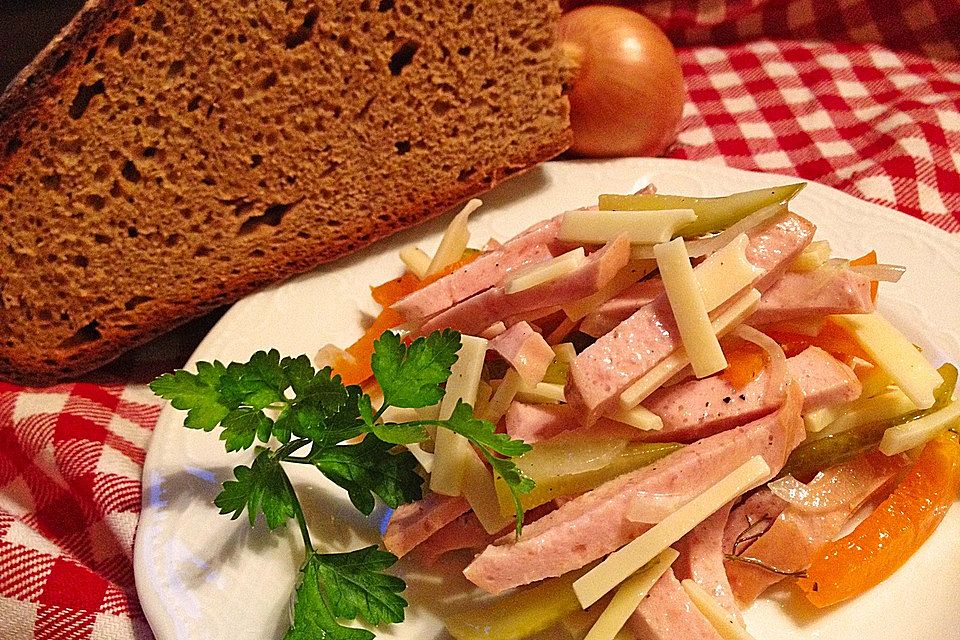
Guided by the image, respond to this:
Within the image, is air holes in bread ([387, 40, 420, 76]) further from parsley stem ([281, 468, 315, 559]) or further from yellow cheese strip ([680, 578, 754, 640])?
yellow cheese strip ([680, 578, 754, 640])

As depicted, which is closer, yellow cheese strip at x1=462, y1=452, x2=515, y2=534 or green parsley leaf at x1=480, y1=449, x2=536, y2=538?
green parsley leaf at x1=480, y1=449, x2=536, y2=538

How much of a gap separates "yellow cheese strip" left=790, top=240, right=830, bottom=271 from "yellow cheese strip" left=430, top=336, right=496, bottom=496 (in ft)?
2.53

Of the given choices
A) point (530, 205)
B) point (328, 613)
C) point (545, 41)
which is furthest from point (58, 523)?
point (545, 41)

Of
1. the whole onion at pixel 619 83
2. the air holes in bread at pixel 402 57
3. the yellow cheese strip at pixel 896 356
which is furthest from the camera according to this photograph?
the whole onion at pixel 619 83

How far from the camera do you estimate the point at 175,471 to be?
6.67ft

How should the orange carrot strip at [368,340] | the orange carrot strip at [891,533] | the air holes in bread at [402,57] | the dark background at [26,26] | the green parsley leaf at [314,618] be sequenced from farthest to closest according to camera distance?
the air holes in bread at [402,57] → the dark background at [26,26] → the orange carrot strip at [368,340] → the orange carrot strip at [891,533] → the green parsley leaf at [314,618]

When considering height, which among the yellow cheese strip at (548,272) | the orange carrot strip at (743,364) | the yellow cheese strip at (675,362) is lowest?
the orange carrot strip at (743,364)

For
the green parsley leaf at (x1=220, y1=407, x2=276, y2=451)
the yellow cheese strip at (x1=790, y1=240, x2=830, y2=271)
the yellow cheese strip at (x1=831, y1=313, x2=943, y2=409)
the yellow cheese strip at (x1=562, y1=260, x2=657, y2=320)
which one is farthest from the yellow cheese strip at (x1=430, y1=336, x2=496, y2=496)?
the yellow cheese strip at (x1=831, y1=313, x2=943, y2=409)

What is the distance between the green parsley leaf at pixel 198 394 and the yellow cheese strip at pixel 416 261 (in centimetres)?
86

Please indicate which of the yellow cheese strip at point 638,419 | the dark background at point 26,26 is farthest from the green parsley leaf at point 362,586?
the dark background at point 26,26

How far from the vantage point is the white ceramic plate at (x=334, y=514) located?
5.78ft

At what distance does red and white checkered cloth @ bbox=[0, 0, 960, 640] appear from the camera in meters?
1.96

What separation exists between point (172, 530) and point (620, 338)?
1088 millimetres

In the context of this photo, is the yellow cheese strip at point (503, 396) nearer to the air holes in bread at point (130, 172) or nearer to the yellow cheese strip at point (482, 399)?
the yellow cheese strip at point (482, 399)
